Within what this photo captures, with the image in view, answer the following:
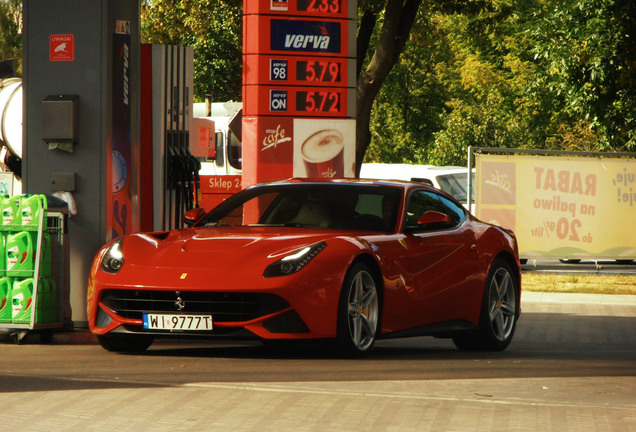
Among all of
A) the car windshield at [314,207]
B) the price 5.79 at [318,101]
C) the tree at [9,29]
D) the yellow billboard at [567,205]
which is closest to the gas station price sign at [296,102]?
the price 5.79 at [318,101]

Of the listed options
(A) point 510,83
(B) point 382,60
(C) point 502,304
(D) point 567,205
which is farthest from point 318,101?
(A) point 510,83

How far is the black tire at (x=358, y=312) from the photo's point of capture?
923 centimetres

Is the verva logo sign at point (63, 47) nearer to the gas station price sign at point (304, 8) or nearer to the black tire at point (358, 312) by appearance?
the black tire at point (358, 312)

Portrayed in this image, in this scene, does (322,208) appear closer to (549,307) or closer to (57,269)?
(57,269)

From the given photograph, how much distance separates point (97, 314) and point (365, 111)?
49.8ft

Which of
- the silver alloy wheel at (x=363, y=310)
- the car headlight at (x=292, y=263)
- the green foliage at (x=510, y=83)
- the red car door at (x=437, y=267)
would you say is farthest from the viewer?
the green foliage at (x=510, y=83)

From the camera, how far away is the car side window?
1052 centimetres

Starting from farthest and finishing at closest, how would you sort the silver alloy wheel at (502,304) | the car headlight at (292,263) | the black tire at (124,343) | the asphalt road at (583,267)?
the asphalt road at (583,267), the silver alloy wheel at (502,304), the black tire at (124,343), the car headlight at (292,263)

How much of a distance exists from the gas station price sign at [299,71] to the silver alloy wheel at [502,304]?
17.9 feet

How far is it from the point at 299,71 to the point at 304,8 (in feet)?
2.57

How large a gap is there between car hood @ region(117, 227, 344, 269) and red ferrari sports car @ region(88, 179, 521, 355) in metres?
0.01

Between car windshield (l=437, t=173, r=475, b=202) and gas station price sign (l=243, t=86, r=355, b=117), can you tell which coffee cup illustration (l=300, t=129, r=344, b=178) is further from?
car windshield (l=437, t=173, r=475, b=202)

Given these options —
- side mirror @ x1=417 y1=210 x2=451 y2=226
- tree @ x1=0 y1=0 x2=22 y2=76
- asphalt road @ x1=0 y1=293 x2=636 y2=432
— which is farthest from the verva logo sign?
tree @ x1=0 y1=0 x2=22 y2=76

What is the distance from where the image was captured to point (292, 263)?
908 cm
